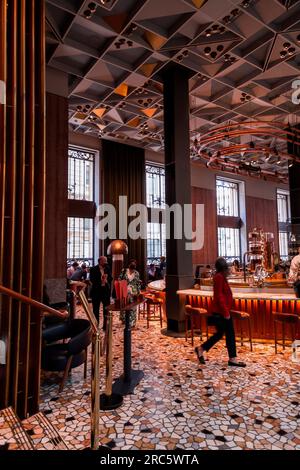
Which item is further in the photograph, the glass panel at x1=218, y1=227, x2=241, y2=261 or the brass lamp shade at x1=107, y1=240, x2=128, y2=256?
the glass panel at x1=218, y1=227, x2=241, y2=261

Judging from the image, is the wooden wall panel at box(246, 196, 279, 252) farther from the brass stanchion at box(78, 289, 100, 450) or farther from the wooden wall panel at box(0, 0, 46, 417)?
the brass stanchion at box(78, 289, 100, 450)

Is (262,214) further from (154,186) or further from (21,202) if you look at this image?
(21,202)

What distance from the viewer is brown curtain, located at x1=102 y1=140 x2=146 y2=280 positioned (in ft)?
37.7

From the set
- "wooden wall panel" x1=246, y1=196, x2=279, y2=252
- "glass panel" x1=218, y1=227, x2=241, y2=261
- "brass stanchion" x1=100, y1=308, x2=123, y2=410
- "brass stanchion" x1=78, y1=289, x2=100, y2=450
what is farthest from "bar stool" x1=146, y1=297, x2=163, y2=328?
"wooden wall panel" x1=246, y1=196, x2=279, y2=252

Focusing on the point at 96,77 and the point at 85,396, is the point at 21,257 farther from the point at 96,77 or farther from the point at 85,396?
the point at 96,77

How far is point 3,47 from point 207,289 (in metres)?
4.72

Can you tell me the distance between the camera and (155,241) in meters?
13.3

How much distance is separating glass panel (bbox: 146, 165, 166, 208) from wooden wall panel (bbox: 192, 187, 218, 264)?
166 cm

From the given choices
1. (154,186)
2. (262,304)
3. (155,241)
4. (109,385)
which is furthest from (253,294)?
(154,186)

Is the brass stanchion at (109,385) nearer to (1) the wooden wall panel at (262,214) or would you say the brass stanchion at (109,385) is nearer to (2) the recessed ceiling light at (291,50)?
(2) the recessed ceiling light at (291,50)

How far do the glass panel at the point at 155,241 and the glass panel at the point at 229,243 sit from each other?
3564 mm
